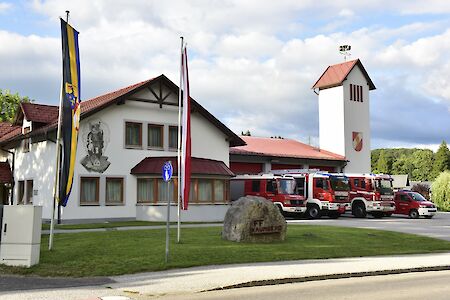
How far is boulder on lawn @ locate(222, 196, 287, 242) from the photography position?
17.9m

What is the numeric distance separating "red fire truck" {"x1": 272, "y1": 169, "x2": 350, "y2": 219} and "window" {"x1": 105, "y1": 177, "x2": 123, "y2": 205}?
1056 cm

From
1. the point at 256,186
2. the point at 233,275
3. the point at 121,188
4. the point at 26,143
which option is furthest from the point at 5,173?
the point at 233,275

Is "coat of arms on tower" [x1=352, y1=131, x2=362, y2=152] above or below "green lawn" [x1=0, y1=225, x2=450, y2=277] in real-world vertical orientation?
above

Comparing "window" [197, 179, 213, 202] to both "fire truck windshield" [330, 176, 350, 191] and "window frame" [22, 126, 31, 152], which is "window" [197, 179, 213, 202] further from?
"window frame" [22, 126, 31, 152]

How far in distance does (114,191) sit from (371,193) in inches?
→ 642

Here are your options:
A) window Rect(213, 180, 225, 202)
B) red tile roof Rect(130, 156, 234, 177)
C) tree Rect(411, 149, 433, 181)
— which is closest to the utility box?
red tile roof Rect(130, 156, 234, 177)

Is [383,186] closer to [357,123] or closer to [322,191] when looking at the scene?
[322,191]

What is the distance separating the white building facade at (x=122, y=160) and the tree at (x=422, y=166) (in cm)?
9292

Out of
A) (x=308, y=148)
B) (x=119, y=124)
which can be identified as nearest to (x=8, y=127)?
(x=119, y=124)

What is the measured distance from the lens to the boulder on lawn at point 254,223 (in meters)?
17.9

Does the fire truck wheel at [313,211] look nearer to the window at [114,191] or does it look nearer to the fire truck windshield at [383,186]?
the fire truck windshield at [383,186]

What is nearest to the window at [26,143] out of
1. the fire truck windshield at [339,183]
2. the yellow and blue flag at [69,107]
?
the yellow and blue flag at [69,107]

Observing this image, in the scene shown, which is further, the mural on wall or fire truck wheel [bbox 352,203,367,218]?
fire truck wheel [bbox 352,203,367,218]

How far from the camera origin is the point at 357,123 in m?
51.1
